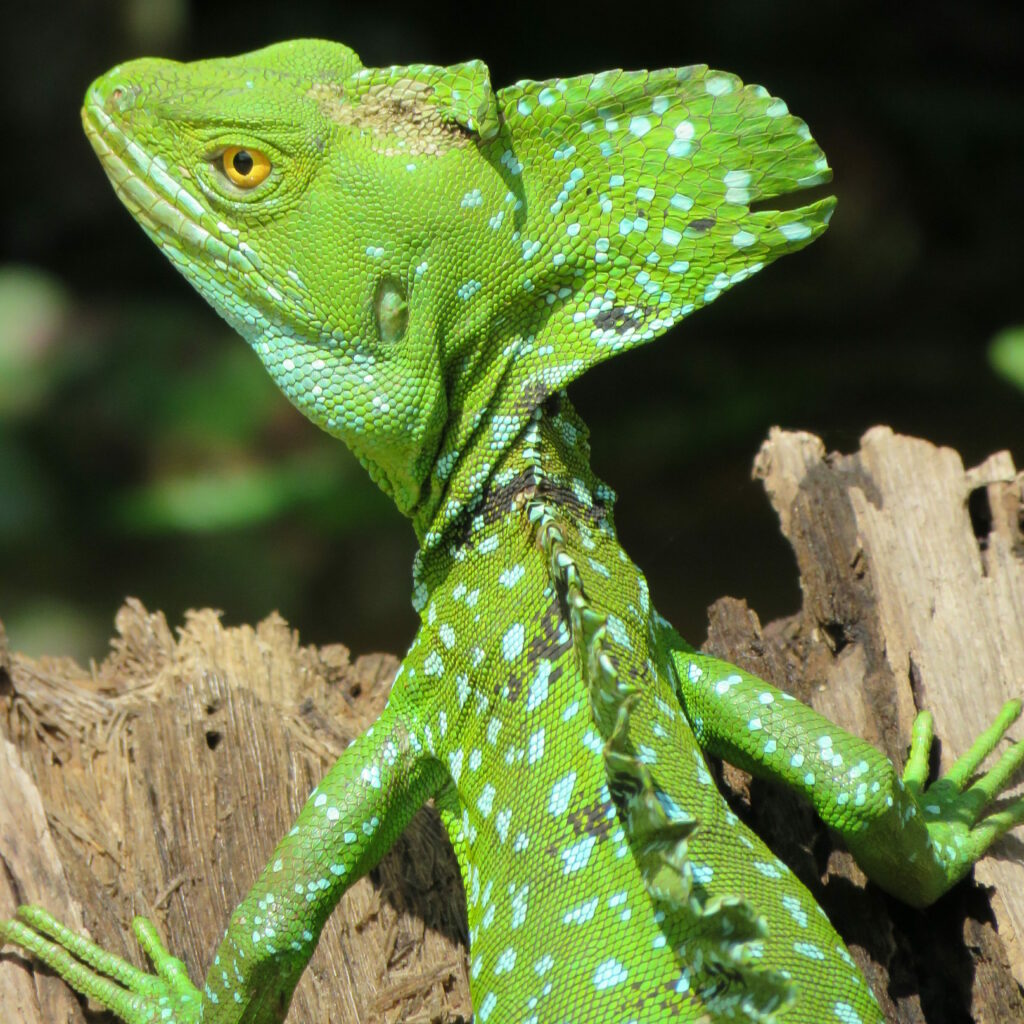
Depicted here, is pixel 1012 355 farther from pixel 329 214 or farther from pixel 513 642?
pixel 329 214

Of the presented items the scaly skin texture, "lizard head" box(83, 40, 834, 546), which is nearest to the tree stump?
the scaly skin texture

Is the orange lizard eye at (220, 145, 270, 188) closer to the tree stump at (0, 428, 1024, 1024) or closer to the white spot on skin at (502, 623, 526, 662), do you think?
the white spot on skin at (502, 623, 526, 662)

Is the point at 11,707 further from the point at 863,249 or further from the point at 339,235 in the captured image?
the point at 863,249

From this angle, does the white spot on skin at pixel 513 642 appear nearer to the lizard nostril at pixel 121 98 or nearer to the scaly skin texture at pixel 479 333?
the scaly skin texture at pixel 479 333

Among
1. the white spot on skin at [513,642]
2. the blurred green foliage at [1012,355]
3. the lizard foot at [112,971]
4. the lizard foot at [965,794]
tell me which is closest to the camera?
the white spot on skin at [513,642]

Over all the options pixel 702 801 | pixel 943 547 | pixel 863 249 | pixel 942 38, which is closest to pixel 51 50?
pixel 863 249

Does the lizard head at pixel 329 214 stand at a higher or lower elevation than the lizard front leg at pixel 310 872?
higher

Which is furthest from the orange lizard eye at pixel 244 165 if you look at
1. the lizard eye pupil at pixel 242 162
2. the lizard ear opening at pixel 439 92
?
the lizard ear opening at pixel 439 92
